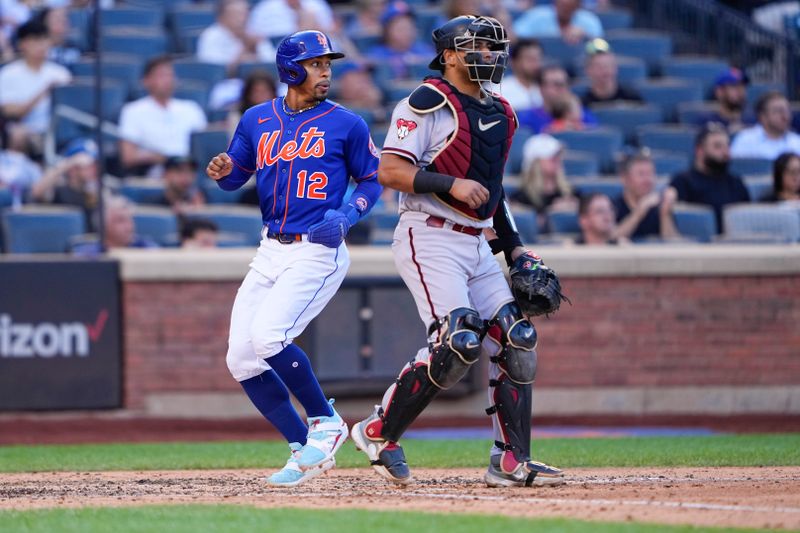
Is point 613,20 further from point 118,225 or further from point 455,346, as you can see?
point 455,346

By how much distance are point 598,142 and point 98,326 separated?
4.99 m

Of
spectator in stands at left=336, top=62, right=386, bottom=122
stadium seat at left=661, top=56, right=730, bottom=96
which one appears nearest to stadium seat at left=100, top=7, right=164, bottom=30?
spectator in stands at left=336, top=62, right=386, bottom=122

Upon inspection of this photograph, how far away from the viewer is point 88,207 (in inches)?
433

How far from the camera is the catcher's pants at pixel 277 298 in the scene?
594 cm

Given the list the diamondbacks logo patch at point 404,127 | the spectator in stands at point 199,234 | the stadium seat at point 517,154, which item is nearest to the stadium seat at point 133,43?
the spectator in stands at point 199,234

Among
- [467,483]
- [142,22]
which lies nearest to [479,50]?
[467,483]

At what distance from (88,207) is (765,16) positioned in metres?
8.29

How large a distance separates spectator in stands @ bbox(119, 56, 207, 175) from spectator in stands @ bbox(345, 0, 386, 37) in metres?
2.94

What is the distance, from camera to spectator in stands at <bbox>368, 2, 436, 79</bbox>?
44.0 feet

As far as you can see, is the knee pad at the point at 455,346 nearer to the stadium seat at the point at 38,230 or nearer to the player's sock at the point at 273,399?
the player's sock at the point at 273,399

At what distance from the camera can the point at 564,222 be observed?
1125 centimetres

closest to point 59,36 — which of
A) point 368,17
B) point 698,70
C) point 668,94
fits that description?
point 368,17

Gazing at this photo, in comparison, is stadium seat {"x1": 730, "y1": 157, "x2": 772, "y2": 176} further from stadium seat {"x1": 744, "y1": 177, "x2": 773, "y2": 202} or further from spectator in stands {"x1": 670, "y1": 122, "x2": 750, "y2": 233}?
spectator in stands {"x1": 670, "y1": 122, "x2": 750, "y2": 233}

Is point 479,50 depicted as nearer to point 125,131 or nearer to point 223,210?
point 223,210
